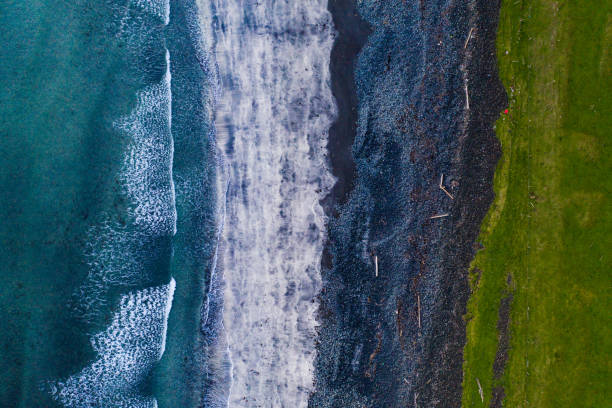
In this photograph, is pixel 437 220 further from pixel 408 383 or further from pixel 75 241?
pixel 75 241

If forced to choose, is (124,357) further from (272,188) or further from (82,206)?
(272,188)

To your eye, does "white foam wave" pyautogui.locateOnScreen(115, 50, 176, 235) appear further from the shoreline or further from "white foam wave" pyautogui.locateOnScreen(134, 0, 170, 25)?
the shoreline

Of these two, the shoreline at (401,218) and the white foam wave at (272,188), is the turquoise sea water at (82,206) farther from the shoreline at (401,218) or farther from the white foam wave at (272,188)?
the shoreline at (401,218)

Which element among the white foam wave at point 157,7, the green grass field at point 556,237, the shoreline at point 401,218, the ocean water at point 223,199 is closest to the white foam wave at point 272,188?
the ocean water at point 223,199

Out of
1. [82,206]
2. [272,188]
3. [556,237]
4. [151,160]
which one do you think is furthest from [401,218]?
[82,206]

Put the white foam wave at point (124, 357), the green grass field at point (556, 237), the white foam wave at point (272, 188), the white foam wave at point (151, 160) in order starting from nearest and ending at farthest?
the white foam wave at point (124, 357)
the white foam wave at point (151, 160)
the white foam wave at point (272, 188)
the green grass field at point (556, 237)

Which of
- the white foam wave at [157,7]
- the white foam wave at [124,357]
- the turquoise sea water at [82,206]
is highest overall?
the white foam wave at [157,7]

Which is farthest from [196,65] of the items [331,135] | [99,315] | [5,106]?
[99,315]
